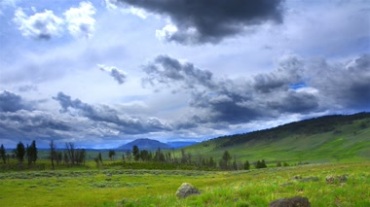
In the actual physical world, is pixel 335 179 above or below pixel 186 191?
above

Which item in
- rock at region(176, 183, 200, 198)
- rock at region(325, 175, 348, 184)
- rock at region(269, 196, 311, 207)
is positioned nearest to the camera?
rock at region(269, 196, 311, 207)

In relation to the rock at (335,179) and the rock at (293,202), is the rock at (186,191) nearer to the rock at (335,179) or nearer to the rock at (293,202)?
the rock at (335,179)

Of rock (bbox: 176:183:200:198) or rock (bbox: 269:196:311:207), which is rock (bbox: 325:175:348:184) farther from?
rock (bbox: 176:183:200:198)

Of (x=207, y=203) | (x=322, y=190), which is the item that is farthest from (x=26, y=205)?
(x=322, y=190)

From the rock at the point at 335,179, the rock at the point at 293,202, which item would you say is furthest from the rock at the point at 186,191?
the rock at the point at 293,202

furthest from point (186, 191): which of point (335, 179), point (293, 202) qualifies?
point (293, 202)

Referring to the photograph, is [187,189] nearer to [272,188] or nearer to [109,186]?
[272,188]

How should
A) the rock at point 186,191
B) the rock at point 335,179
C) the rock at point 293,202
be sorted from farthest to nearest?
the rock at point 186,191 → the rock at point 335,179 → the rock at point 293,202

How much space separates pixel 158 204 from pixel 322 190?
844cm

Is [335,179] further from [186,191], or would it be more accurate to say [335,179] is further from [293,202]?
[186,191]

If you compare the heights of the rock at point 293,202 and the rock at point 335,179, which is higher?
the rock at point 335,179

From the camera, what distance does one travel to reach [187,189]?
79.0ft

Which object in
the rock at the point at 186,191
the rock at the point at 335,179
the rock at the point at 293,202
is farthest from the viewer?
the rock at the point at 186,191

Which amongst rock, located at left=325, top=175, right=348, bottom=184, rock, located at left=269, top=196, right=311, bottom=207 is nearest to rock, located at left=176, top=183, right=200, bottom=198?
rock, located at left=325, top=175, right=348, bottom=184
